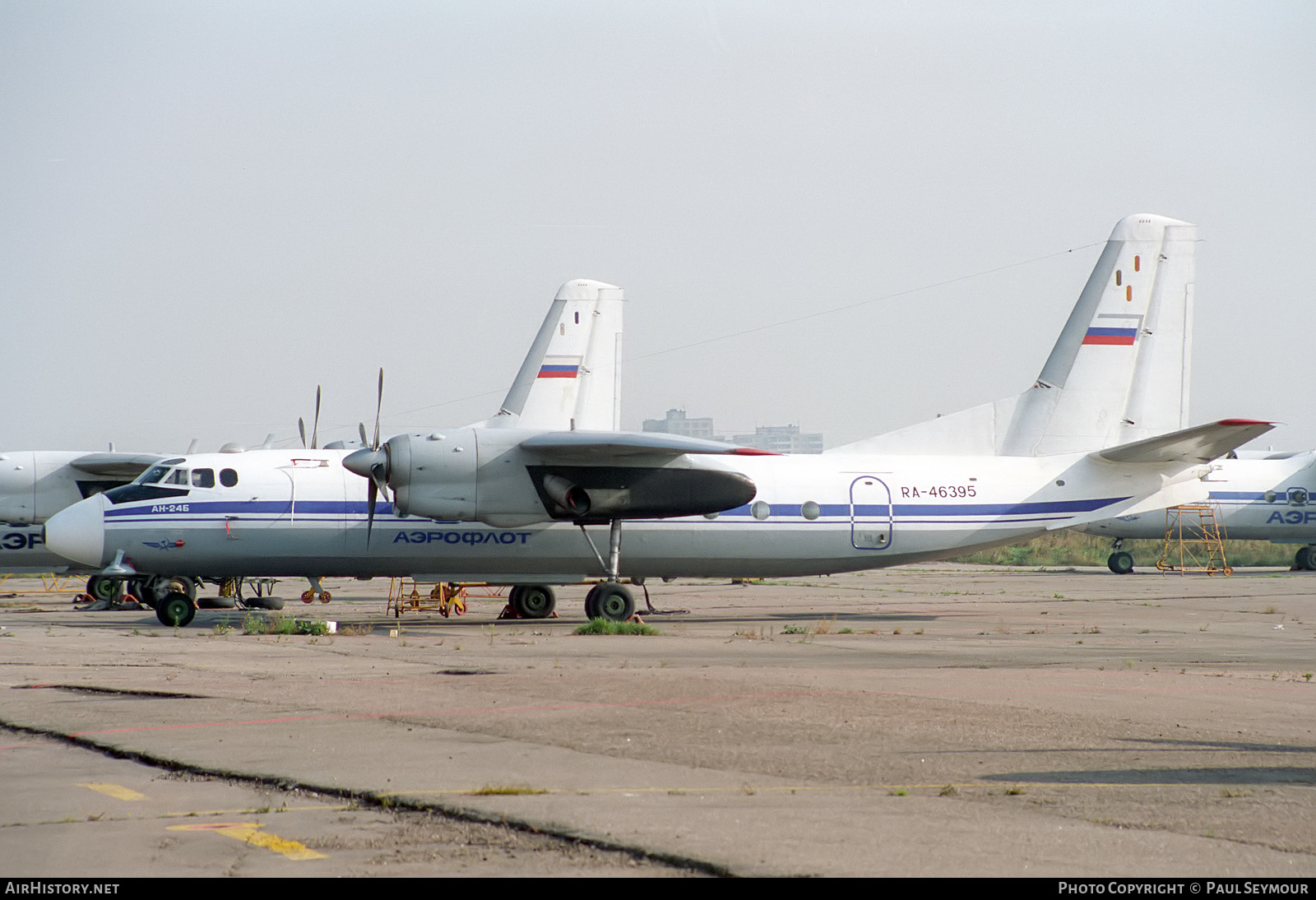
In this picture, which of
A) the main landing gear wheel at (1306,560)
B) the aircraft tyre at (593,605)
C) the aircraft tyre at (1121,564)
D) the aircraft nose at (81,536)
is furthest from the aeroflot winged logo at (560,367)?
the main landing gear wheel at (1306,560)

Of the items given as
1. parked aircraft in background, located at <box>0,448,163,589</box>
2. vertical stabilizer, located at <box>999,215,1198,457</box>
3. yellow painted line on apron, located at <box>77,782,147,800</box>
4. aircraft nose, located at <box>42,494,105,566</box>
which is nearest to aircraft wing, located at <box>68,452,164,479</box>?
parked aircraft in background, located at <box>0,448,163,589</box>

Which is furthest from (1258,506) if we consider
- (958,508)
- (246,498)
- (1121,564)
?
(246,498)

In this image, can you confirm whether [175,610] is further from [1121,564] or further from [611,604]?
[1121,564]

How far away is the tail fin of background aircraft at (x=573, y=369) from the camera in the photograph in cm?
3244

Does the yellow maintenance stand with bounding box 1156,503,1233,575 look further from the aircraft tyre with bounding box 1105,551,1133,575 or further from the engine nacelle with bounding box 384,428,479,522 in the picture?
the engine nacelle with bounding box 384,428,479,522

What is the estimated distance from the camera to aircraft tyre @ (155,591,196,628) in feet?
72.4

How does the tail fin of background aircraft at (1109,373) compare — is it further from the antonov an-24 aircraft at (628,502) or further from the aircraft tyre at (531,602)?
the aircraft tyre at (531,602)

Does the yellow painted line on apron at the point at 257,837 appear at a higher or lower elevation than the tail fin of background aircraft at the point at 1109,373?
lower

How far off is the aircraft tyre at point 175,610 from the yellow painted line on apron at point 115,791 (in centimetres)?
1542

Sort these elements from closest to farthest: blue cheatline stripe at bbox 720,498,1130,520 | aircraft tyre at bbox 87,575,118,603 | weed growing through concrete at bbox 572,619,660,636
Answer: weed growing through concrete at bbox 572,619,660,636 → blue cheatline stripe at bbox 720,498,1130,520 → aircraft tyre at bbox 87,575,118,603

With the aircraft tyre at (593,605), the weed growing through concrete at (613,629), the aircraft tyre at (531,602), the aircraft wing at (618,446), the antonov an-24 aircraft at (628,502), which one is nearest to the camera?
the weed growing through concrete at (613,629)

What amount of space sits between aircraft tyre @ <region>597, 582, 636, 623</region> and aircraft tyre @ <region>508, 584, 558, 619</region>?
9.02 ft

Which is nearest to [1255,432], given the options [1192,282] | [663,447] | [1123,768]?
[1192,282]

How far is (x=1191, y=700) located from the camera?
12.1 m
